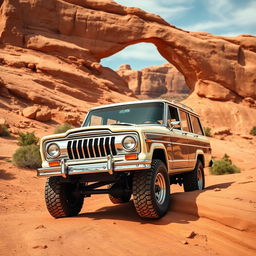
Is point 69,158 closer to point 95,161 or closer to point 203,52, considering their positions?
point 95,161

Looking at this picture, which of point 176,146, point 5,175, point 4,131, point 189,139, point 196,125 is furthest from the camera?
point 4,131

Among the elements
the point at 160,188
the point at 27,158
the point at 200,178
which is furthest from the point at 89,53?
the point at 160,188

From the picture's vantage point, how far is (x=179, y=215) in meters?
5.16

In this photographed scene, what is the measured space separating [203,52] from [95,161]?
32654 millimetres

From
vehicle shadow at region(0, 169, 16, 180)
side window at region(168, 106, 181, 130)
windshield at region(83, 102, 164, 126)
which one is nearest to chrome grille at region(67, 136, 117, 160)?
windshield at region(83, 102, 164, 126)

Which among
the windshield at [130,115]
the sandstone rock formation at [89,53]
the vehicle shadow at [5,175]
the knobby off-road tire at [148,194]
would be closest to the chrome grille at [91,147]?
the knobby off-road tire at [148,194]

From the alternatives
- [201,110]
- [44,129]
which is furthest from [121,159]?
[201,110]

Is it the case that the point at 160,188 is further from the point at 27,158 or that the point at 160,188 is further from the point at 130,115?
the point at 27,158

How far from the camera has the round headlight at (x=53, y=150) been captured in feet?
17.1

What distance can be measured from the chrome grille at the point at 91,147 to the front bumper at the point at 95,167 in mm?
138

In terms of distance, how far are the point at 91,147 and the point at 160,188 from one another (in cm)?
141

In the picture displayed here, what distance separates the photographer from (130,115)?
6.19m

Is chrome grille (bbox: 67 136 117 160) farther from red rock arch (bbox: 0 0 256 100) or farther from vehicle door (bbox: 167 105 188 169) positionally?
red rock arch (bbox: 0 0 256 100)

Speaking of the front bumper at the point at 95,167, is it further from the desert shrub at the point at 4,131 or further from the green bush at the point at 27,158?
the desert shrub at the point at 4,131
